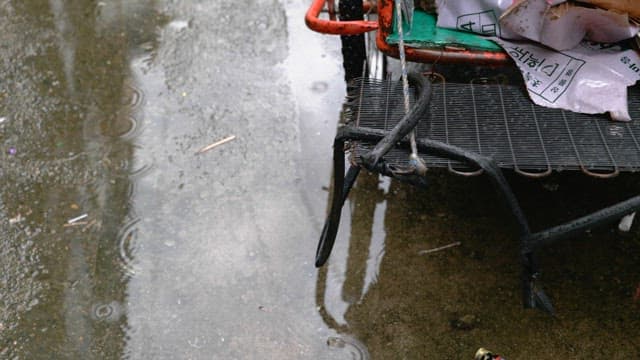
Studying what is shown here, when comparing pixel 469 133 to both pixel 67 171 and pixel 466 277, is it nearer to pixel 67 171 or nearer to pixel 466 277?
pixel 466 277

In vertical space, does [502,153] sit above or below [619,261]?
above

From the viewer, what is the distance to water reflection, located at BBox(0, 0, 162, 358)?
8.45 ft

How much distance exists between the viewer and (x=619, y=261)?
268cm

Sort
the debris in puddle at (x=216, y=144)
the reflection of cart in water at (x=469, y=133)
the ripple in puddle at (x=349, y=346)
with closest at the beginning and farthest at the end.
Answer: the reflection of cart in water at (x=469, y=133) → the ripple in puddle at (x=349, y=346) → the debris in puddle at (x=216, y=144)

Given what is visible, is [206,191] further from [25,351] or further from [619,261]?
[619,261]

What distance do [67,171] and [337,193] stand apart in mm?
1355

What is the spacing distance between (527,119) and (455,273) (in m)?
0.65

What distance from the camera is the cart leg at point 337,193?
228 cm

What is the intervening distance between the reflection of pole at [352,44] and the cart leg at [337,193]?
1.99ft

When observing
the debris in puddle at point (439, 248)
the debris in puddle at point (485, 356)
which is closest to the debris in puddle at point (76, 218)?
the debris in puddle at point (439, 248)

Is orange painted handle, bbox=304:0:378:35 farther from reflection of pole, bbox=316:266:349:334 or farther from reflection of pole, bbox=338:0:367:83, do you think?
reflection of pole, bbox=316:266:349:334

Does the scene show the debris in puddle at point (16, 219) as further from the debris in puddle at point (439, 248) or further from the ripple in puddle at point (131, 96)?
the debris in puddle at point (439, 248)

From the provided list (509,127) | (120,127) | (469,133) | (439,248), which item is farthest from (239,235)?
(509,127)

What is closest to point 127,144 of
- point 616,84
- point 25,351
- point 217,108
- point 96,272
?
point 217,108
